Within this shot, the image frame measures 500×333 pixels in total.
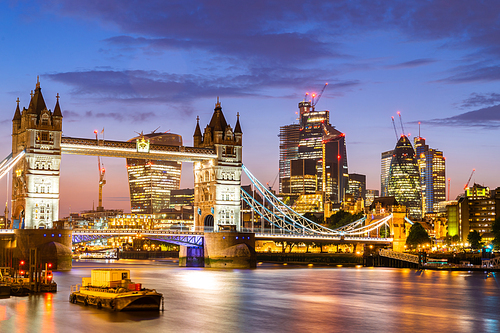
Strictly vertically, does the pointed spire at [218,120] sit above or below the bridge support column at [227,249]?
above

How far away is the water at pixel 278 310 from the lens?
4409 cm

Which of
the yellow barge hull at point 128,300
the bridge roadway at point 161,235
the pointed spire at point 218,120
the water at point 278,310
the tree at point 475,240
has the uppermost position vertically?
the pointed spire at point 218,120

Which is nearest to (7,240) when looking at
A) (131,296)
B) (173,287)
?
(173,287)

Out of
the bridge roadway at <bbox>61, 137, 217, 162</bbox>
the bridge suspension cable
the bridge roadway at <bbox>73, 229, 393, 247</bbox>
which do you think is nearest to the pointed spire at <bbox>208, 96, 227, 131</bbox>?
the bridge roadway at <bbox>61, 137, 217, 162</bbox>

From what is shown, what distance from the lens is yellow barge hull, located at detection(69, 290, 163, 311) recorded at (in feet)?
159

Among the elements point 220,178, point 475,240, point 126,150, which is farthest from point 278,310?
point 475,240

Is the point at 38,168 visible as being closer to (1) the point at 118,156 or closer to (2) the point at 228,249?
(1) the point at 118,156

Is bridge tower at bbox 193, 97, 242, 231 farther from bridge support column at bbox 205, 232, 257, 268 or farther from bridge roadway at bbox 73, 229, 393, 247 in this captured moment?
bridge roadway at bbox 73, 229, 393, 247

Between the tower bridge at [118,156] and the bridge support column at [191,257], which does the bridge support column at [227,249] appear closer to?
the tower bridge at [118,156]

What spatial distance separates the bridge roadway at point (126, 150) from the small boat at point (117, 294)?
54684 mm

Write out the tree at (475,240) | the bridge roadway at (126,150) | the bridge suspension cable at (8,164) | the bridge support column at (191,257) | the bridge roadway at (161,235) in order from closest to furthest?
the bridge suspension cable at (8,164)
the bridge roadway at (126,150)
the bridge roadway at (161,235)
the bridge support column at (191,257)
the tree at (475,240)

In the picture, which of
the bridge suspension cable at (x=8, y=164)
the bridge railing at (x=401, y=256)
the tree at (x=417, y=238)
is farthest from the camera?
the tree at (x=417, y=238)

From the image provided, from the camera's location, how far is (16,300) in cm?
5634

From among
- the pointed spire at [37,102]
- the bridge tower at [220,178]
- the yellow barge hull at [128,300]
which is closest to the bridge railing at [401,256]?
the bridge tower at [220,178]
